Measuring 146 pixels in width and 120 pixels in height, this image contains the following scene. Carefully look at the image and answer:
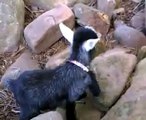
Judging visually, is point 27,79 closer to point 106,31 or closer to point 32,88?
point 32,88

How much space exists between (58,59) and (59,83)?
39 centimetres

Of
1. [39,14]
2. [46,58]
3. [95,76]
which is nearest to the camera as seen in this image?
[95,76]

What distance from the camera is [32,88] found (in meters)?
1.99

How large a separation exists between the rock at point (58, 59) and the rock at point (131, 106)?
430mm

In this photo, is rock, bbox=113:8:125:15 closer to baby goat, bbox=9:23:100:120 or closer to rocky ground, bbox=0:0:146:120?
rocky ground, bbox=0:0:146:120

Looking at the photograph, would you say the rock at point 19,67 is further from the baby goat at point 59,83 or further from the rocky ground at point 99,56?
the baby goat at point 59,83

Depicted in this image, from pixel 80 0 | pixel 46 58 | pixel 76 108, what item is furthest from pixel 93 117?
pixel 80 0

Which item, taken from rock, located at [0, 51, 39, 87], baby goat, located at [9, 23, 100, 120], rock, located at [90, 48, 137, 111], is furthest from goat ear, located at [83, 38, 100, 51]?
rock, located at [0, 51, 39, 87]

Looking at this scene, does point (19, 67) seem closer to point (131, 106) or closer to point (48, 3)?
point (48, 3)

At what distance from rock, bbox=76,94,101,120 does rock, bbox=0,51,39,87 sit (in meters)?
0.38

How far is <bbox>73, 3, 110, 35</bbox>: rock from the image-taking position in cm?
255

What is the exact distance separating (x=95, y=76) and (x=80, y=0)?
2.41ft

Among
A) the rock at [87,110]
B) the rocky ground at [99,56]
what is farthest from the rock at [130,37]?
the rock at [87,110]

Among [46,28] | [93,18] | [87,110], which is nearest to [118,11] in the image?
[93,18]
